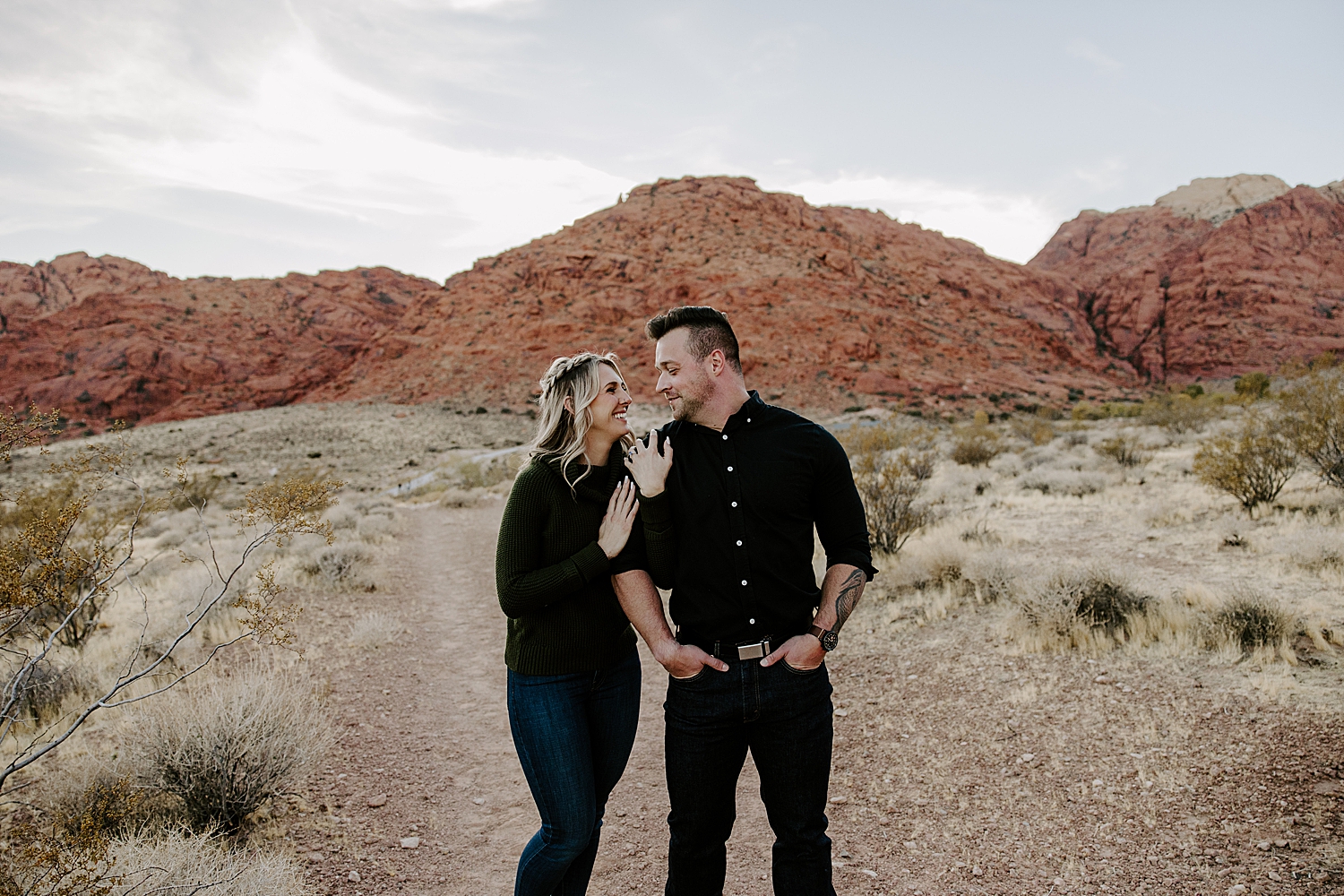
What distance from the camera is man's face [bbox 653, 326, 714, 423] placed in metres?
2.33

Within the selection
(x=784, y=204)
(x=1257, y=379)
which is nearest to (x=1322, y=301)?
(x=1257, y=379)

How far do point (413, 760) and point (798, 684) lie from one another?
11.6ft

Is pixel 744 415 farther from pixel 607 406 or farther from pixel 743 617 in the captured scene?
pixel 743 617

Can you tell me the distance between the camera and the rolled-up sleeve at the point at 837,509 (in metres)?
2.32

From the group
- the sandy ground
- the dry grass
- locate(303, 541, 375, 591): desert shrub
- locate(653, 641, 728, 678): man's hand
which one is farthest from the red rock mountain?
locate(653, 641, 728, 678): man's hand

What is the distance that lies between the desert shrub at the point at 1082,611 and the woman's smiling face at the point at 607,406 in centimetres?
474

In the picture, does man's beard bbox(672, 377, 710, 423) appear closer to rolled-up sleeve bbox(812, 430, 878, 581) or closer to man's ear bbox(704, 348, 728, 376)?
man's ear bbox(704, 348, 728, 376)

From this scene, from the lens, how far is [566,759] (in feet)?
7.34

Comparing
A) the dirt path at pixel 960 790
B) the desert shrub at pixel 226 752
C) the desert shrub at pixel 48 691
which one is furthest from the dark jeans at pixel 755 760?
the desert shrub at pixel 48 691

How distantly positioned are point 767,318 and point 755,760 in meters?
51.8

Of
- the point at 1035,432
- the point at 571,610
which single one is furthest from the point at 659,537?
the point at 1035,432

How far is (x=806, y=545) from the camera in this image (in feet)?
7.63

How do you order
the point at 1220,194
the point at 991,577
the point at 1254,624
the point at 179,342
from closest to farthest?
the point at 1254,624, the point at 991,577, the point at 179,342, the point at 1220,194

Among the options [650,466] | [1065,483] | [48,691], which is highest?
[650,466]
